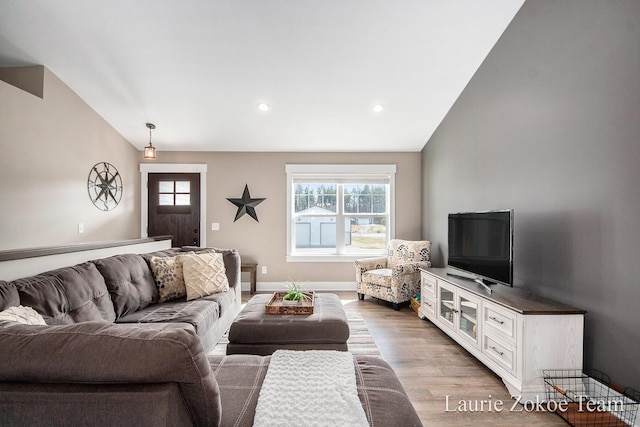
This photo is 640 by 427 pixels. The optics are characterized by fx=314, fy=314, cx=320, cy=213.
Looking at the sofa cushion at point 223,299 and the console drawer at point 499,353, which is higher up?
the sofa cushion at point 223,299

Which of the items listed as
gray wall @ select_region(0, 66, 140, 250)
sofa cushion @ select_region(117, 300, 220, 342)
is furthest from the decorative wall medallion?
sofa cushion @ select_region(117, 300, 220, 342)

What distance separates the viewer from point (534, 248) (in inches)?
103

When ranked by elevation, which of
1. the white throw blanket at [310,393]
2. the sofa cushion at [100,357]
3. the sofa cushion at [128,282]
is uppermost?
the sofa cushion at [100,357]

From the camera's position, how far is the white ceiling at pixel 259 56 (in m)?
2.69

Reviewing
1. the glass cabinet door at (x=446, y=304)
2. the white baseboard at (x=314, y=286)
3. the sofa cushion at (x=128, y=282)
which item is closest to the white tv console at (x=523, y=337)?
the glass cabinet door at (x=446, y=304)

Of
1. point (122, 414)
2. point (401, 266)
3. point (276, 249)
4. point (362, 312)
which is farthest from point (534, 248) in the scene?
point (276, 249)

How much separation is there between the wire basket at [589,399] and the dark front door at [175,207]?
4.62 m

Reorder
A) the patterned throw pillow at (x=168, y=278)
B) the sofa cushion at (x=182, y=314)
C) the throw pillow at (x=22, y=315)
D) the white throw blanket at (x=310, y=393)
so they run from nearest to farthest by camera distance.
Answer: the white throw blanket at (x=310, y=393) < the throw pillow at (x=22, y=315) < the sofa cushion at (x=182, y=314) < the patterned throw pillow at (x=168, y=278)

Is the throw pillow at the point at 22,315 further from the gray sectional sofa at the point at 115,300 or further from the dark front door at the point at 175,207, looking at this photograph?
the dark front door at the point at 175,207

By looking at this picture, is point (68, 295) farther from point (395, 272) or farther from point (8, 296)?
point (395, 272)

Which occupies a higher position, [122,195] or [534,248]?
[122,195]

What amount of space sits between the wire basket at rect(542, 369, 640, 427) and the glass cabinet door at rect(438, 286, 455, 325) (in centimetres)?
99

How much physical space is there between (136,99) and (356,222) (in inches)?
138

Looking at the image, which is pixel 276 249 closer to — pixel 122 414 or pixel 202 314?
pixel 202 314
